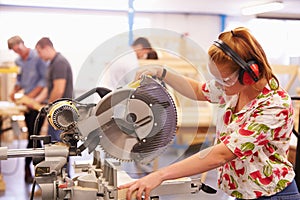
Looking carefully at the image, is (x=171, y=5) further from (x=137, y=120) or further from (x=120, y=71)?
(x=137, y=120)

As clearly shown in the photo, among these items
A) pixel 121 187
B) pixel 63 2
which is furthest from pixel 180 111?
pixel 63 2

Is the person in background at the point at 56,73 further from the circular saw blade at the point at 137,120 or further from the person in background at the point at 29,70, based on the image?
the circular saw blade at the point at 137,120

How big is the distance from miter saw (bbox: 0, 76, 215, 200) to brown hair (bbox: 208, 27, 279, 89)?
18 centimetres

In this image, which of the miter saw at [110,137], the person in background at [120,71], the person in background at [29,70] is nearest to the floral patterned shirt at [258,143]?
the miter saw at [110,137]

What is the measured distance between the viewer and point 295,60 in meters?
3.65

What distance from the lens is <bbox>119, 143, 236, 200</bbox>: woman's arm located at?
96 centimetres

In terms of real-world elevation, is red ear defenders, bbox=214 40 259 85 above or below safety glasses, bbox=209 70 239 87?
above

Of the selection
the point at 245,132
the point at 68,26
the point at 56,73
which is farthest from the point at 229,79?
the point at 68,26

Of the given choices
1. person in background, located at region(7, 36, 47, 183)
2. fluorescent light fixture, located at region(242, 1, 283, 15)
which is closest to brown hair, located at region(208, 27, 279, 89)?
person in background, located at region(7, 36, 47, 183)

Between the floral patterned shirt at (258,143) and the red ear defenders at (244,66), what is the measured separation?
9 cm

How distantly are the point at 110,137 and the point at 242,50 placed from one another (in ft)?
1.35

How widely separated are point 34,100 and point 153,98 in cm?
264

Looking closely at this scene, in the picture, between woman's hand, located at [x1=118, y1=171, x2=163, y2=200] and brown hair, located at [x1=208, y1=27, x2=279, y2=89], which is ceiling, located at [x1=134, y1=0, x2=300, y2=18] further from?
woman's hand, located at [x1=118, y1=171, x2=163, y2=200]

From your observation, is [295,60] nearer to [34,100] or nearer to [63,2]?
[34,100]
